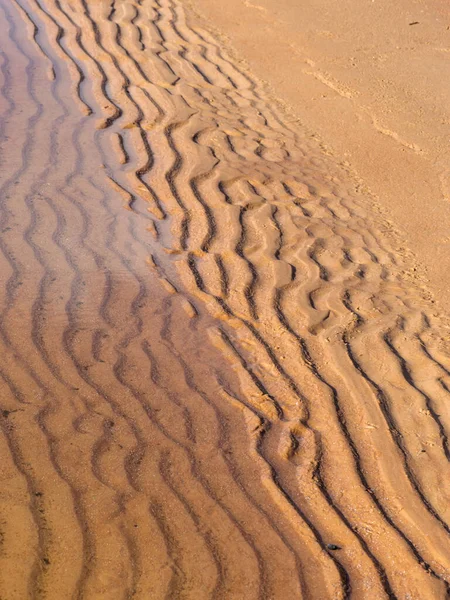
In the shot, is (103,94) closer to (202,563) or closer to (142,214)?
(142,214)

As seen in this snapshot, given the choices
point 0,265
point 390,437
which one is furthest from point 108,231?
point 390,437

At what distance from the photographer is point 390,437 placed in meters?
4.08

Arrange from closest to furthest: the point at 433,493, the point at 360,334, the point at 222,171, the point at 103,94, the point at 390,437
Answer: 1. the point at 433,493
2. the point at 390,437
3. the point at 360,334
4. the point at 222,171
5. the point at 103,94

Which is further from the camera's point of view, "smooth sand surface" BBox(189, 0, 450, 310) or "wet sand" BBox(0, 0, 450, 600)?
"smooth sand surface" BBox(189, 0, 450, 310)

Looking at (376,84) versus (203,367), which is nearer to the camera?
(203,367)

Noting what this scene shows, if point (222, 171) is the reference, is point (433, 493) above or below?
above

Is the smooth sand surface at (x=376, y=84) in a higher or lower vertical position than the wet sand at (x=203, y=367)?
higher

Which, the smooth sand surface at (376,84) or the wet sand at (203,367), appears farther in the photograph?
the smooth sand surface at (376,84)

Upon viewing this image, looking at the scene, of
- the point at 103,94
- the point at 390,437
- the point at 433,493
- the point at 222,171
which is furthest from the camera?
the point at 103,94

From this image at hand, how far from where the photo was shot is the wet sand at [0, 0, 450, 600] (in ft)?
10.7

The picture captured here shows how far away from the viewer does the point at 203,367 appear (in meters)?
4.40

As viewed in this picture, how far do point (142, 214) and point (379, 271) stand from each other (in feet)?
5.59

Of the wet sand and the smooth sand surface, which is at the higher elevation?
the smooth sand surface

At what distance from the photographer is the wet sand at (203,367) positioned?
326cm
